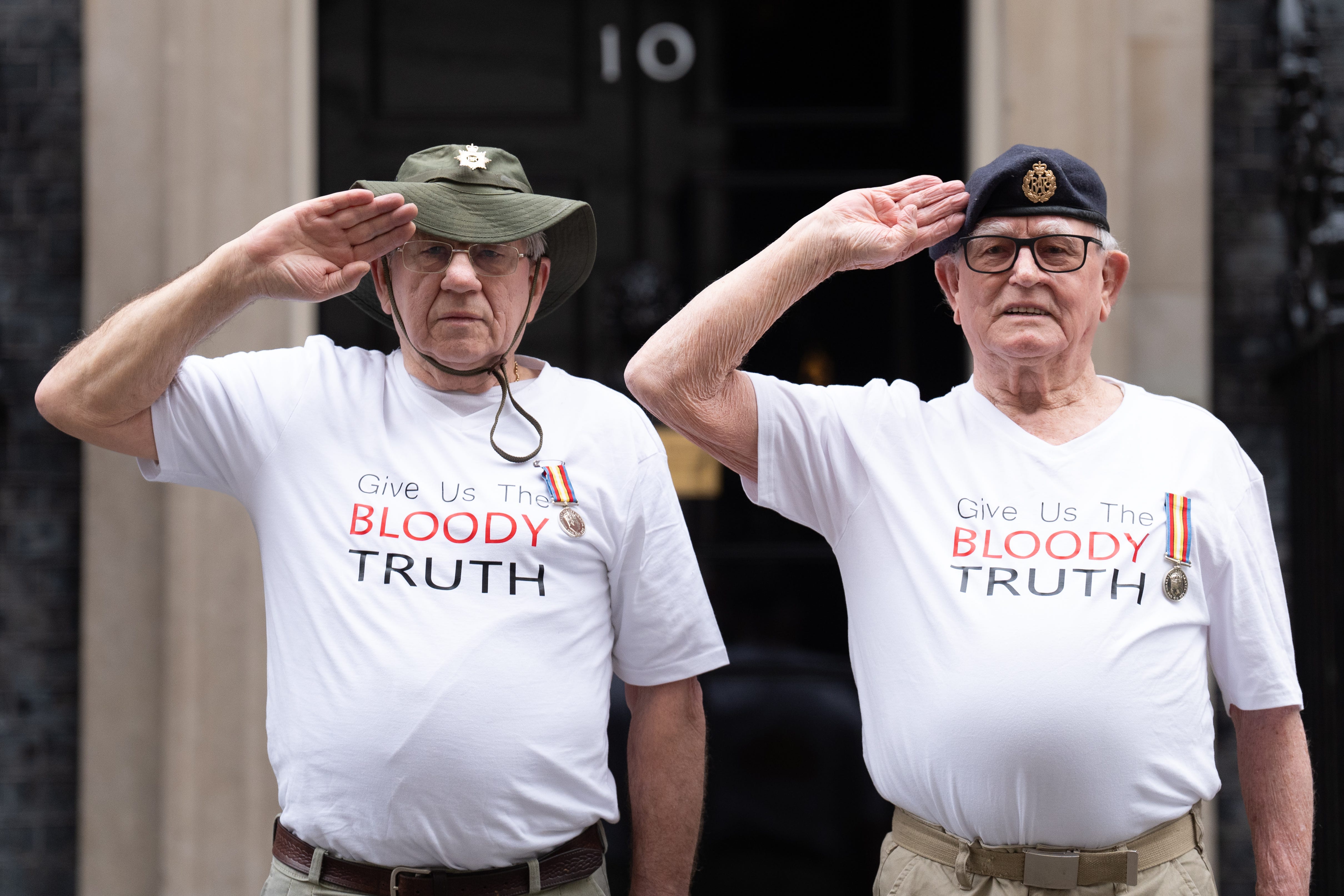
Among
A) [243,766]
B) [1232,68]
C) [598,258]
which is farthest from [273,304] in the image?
[1232,68]

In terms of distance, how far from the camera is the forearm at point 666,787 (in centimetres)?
243

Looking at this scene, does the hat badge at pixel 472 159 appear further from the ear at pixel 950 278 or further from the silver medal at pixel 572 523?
the ear at pixel 950 278

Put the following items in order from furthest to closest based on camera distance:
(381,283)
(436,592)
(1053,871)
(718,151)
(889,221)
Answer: (718,151)
(381,283)
(889,221)
(436,592)
(1053,871)

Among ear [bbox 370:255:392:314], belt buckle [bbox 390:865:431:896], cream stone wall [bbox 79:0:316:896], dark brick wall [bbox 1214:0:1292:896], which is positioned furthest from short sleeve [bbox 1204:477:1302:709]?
cream stone wall [bbox 79:0:316:896]

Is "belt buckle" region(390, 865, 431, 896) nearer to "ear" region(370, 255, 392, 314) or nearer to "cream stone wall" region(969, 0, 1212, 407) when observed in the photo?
"ear" region(370, 255, 392, 314)

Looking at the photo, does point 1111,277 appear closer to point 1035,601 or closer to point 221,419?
point 1035,601

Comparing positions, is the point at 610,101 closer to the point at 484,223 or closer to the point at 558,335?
the point at 558,335

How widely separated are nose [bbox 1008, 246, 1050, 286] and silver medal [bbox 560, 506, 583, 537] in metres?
0.82

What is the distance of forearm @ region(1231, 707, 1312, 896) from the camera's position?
2.28 m

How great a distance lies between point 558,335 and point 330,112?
37.9 inches

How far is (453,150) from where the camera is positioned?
249cm

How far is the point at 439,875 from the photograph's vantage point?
2.19 meters

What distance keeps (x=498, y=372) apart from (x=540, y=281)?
0.75ft

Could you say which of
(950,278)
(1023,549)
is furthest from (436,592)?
(950,278)
